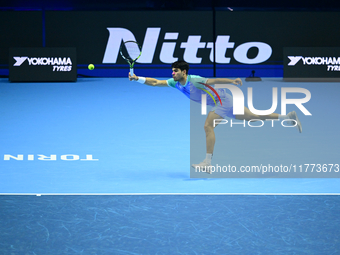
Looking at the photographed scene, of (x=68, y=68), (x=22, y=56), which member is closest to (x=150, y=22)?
(x=68, y=68)

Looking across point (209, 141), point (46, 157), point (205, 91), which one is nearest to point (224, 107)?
point (205, 91)

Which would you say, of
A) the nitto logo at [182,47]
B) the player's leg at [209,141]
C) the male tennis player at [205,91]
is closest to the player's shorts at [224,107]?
the male tennis player at [205,91]

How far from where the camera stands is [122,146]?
29.3ft

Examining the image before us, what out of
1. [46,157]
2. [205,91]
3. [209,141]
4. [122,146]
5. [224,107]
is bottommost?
[122,146]

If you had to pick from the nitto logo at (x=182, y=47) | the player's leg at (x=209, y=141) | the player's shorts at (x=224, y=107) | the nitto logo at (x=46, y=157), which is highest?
the player's shorts at (x=224, y=107)

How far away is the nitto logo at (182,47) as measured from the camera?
1964 centimetres

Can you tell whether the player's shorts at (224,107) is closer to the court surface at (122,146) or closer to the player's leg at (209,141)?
the player's leg at (209,141)

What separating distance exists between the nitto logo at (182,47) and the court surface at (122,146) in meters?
4.53

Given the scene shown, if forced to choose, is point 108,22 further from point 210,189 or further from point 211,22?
point 210,189

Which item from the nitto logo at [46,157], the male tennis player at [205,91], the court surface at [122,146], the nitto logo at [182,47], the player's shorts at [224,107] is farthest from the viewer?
the nitto logo at [182,47]

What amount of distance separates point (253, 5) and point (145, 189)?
1709 centimetres

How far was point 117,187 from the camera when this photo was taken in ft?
21.4

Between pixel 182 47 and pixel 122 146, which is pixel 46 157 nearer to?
pixel 122 146

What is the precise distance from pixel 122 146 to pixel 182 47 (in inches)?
447
